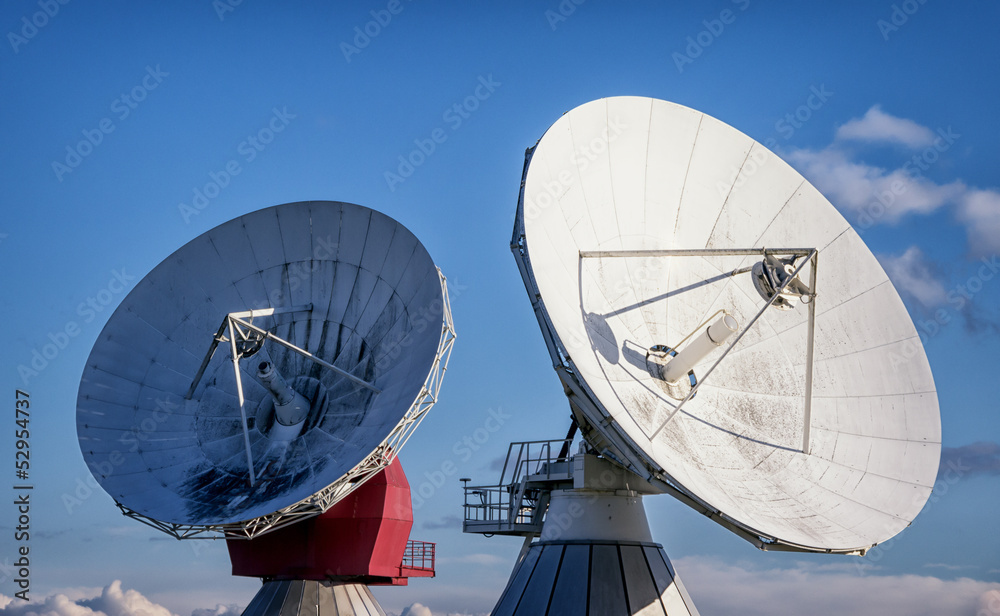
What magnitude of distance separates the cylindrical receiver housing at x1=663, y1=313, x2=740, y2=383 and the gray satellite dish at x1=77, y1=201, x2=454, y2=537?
519 cm

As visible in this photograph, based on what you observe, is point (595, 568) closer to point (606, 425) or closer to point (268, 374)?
point (606, 425)

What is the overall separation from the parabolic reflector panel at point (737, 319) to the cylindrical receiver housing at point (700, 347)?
619 millimetres

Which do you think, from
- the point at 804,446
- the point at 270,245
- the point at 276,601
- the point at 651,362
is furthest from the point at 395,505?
the point at 804,446

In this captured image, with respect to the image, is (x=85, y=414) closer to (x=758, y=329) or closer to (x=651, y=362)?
(x=651, y=362)

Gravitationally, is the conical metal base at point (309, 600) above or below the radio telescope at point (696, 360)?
below

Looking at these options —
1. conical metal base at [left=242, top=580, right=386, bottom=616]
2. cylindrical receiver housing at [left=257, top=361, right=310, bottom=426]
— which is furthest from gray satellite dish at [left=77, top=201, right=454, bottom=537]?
conical metal base at [left=242, top=580, right=386, bottom=616]

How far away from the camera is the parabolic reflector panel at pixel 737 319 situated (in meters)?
21.7

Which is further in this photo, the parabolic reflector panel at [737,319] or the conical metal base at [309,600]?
the conical metal base at [309,600]

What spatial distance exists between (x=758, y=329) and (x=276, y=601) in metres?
15.2

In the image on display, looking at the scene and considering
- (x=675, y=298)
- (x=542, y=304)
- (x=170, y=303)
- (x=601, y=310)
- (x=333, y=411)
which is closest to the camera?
(x=542, y=304)

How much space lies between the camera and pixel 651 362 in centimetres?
2416

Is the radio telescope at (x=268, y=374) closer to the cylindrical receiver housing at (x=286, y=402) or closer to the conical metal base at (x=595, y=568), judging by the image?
the cylindrical receiver housing at (x=286, y=402)

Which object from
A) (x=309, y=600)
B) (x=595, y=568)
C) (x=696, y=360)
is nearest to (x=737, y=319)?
(x=696, y=360)

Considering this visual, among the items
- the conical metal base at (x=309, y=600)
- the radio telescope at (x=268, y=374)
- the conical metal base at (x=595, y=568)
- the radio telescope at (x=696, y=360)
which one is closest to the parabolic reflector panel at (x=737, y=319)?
the radio telescope at (x=696, y=360)
